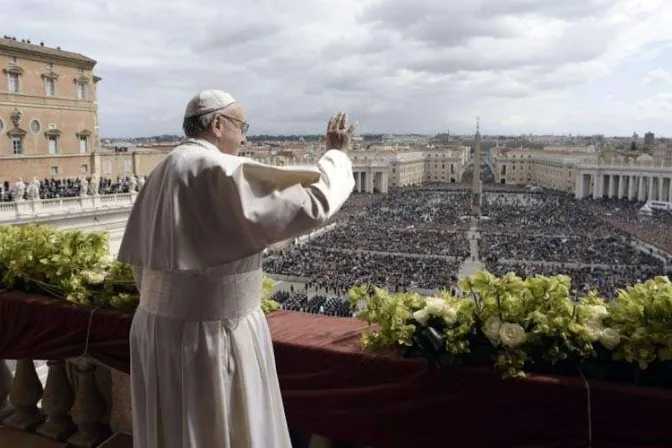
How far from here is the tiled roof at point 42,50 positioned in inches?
968

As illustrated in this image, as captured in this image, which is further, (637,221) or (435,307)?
(637,221)

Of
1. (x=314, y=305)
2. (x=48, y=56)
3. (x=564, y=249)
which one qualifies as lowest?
(x=564, y=249)

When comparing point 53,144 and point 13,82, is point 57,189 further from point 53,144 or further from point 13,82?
point 13,82

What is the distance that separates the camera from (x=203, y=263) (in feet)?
7.02

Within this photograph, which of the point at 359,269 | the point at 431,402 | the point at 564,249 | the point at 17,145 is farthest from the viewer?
the point at 564,249

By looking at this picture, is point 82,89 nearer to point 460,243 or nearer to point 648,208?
point 460,243

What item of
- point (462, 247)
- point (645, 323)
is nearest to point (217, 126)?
point (645, 323)

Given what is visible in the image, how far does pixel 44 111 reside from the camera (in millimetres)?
26359

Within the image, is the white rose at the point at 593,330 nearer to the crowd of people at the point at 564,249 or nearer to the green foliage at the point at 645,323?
the green foliage at the point at 645,323

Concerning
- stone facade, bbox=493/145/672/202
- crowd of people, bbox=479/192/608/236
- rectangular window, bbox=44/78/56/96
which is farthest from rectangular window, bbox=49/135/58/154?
stone facade, bbox=493/145/672/202

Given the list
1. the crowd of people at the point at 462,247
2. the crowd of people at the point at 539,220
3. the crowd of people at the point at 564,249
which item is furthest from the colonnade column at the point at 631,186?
the crowd of people at the point at 564,249

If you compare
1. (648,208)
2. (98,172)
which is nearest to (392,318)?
(98,172)

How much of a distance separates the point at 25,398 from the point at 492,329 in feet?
9.77

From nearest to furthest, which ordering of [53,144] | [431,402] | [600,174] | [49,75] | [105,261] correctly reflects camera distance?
1. [431,402]
2. [105,261]
3. [49,75]
4. [53,144]
5. [600,174]
